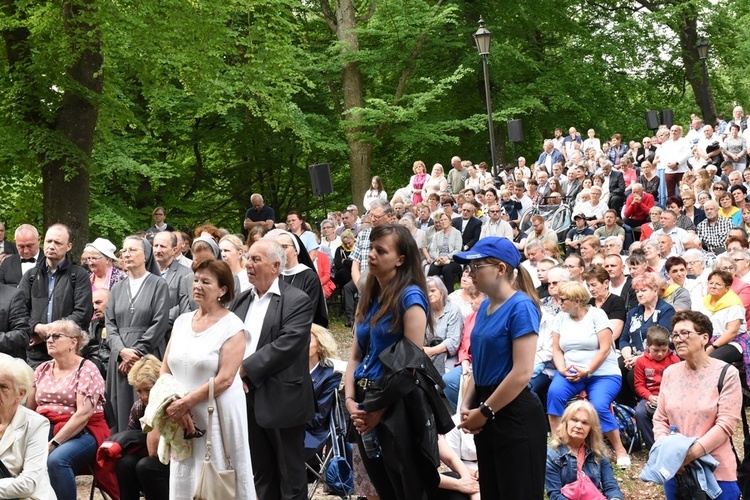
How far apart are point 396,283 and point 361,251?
7.26m

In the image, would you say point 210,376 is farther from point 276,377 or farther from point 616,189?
point 616,189

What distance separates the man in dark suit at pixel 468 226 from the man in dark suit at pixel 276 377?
904 centimetres

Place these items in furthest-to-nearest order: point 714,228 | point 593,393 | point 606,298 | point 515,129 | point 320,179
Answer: point 515,129 → point 320,179 → point 714,228 → point 606,298 → point 593,393

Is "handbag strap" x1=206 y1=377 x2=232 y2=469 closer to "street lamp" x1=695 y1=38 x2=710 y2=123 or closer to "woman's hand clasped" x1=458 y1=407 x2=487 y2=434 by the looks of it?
"woman's hand clasped" x1=458 y1=407 x2=487 y2=434

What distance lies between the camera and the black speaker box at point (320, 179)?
1772 cm

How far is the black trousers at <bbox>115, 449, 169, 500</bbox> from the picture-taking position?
5918mm

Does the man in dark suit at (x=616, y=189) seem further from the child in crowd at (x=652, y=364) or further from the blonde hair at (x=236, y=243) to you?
the blonde hair at (x=236, y=243)

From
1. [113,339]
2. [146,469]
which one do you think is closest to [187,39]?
[113,339]

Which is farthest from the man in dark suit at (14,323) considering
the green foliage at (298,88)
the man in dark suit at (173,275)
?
the green foliage at (298,88)

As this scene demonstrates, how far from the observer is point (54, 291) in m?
7.44

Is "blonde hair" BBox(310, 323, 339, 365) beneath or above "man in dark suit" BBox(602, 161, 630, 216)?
beneath

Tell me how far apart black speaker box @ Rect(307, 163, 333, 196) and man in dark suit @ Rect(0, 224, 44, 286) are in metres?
9.52

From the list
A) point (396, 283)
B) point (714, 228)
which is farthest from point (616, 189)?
point (396, 283)

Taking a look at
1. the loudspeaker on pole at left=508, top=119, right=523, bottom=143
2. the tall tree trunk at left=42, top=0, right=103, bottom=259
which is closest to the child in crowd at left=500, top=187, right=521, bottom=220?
the loudspeaker on pole at left=508, top=119, right=523, bottom=143
